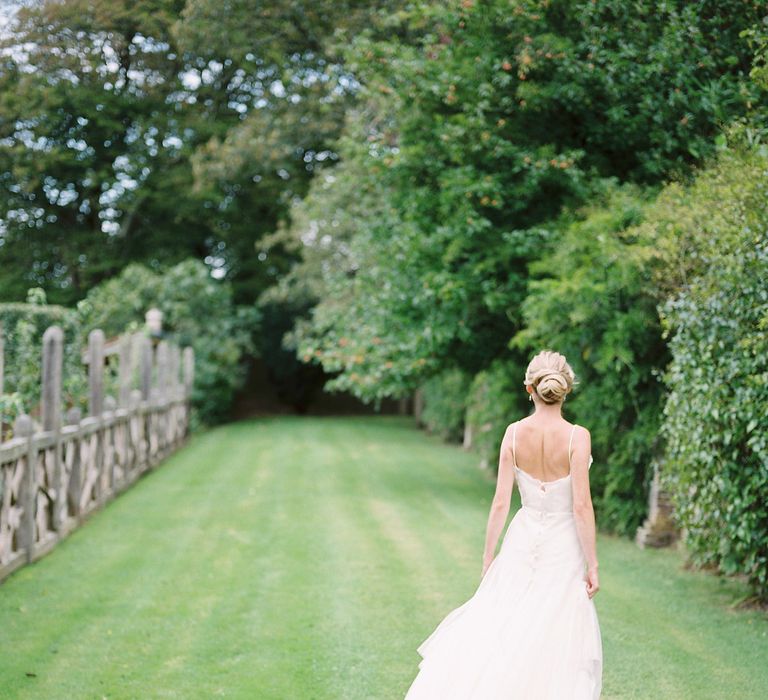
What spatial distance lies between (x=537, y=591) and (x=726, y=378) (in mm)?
3035

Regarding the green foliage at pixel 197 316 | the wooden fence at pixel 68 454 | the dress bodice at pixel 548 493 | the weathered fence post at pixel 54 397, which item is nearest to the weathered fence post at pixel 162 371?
the wooden fence at pixel 68 454

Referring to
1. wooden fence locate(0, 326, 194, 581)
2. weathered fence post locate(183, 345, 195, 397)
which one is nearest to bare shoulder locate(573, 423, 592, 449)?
wooden fence locate(0, 326, 194, 581)

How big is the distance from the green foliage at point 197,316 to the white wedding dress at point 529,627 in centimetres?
2026

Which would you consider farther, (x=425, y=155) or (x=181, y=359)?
(x=181, y=359)

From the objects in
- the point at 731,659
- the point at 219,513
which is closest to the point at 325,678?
the point at 731,659

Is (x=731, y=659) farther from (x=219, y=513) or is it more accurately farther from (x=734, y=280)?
(x=219, y=513)

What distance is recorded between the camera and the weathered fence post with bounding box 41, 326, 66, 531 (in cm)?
955

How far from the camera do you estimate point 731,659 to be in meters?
5.92

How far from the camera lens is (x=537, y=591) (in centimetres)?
431

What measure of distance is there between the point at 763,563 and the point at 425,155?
722cm

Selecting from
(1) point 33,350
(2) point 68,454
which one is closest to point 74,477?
(2) point 68,454

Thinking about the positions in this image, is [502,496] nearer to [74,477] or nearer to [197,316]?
[74,477]

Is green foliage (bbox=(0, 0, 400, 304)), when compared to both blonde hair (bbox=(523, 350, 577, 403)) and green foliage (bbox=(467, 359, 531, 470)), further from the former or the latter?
blonde hair (bbox=(523, 350, 577, 403))

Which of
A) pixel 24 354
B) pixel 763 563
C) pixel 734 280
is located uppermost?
pixel 734 280
